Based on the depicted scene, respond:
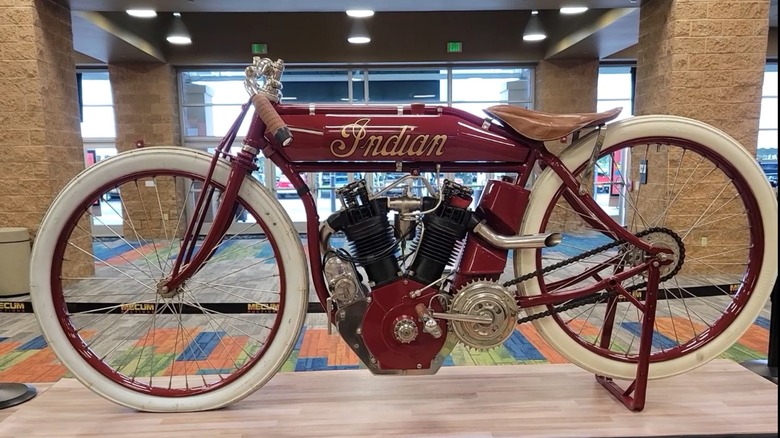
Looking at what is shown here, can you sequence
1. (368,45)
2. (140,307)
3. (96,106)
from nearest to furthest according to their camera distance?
(140,307) → (368,45) → (96,106)

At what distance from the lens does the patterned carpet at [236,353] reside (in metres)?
3.17

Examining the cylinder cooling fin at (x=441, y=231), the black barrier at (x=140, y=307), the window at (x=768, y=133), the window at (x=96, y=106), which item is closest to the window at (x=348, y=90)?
the window at (x=96, y=106)

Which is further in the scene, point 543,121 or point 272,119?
point 543,121

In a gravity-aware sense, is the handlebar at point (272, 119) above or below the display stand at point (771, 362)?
above

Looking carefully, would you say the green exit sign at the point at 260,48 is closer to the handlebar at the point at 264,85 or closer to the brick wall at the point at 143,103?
the brick wall at the point at 143,103

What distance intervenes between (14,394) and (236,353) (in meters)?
1.60

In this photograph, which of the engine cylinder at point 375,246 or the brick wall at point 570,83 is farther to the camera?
the brick wall at point 570,83

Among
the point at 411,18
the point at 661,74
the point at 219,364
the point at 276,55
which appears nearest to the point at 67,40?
the point at 276,55

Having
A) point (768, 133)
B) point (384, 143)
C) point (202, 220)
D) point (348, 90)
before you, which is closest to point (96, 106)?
point (348, 90)

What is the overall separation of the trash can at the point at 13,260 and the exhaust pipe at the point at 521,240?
5137 mm

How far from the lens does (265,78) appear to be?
5.76 ft

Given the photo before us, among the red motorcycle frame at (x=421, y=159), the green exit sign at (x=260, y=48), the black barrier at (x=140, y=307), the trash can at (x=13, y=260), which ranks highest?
the green exit sign at (x=260, y=48)

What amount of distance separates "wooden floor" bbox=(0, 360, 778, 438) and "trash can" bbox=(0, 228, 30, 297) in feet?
11.8

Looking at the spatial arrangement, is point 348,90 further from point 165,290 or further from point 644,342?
point 644,342
